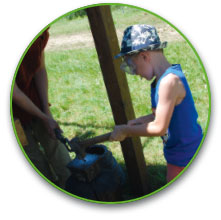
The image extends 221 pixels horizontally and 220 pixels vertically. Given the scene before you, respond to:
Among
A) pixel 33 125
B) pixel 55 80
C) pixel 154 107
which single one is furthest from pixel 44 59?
pixel 154 107

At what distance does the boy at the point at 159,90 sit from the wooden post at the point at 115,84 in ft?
0.18

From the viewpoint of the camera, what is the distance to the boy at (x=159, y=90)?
947 mm

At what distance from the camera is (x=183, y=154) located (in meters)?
1.11

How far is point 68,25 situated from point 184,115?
0.49m

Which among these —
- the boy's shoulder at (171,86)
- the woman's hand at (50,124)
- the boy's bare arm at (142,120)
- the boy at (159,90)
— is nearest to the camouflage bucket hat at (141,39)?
the boy at (159,90)

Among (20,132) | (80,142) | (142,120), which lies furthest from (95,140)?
(20,132)

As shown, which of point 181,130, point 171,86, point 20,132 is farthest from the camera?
point 20,132

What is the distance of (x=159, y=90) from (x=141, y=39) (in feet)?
0.55

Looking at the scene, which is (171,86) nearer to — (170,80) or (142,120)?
(170,80)

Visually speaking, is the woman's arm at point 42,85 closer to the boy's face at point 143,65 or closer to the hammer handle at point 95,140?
the hammer handle at point 95,140

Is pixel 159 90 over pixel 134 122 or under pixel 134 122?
over

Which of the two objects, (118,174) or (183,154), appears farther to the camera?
(118,174)

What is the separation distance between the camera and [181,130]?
105 centimetres

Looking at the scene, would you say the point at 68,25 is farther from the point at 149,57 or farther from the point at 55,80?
the point at 149,57
